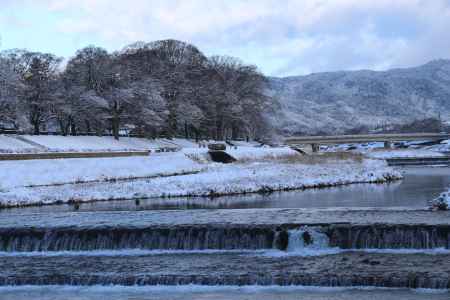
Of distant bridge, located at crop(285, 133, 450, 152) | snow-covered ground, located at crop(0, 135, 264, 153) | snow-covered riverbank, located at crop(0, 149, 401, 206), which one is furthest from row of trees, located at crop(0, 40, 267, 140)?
distant bridge, located at crop(285, 133, 450, 152)

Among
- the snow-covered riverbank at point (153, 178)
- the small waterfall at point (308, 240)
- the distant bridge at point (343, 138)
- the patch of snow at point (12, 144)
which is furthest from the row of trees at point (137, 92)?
the small waterfall at point (308, 240)

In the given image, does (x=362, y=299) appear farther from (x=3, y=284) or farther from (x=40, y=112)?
(x=40, y=112)

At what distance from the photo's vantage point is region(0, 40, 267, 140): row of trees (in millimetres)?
77750

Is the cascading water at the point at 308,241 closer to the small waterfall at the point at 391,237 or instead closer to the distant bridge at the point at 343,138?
the small waterfall at the point at 391,237

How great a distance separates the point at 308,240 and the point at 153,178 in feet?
101

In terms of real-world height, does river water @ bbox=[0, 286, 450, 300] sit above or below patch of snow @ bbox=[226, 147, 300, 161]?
below

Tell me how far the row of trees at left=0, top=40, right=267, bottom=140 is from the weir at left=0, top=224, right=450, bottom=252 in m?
46.8

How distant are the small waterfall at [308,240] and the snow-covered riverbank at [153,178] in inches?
850

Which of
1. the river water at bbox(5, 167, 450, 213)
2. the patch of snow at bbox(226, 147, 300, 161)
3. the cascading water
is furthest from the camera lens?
the patch of snow at bbox(226, 147, 300, 161)

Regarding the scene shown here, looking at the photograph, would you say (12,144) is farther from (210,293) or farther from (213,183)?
(210,293)

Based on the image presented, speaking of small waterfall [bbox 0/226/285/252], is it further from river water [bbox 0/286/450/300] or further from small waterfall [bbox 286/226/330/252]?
river water [bbox 0/286/450/300]

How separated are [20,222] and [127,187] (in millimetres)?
16120

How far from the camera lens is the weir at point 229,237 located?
2350 cm

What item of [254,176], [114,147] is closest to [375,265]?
[254,176]
